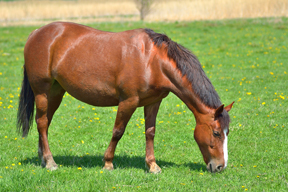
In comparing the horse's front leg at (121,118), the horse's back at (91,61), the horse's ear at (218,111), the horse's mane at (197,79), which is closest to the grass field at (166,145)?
the horse's front leg at (121,118)

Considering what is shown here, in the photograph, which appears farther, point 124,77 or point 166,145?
point 166,145

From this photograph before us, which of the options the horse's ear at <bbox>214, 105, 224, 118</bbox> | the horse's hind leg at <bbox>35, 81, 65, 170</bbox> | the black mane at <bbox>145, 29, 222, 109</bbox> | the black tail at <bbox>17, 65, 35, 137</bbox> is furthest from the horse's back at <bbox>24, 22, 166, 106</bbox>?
the horse's ear at <bbox>214, 105, 224, 118</bbox>

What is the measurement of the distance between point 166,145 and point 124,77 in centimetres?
207

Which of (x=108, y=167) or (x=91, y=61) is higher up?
(x=91, y=61)

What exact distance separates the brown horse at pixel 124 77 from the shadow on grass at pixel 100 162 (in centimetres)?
24

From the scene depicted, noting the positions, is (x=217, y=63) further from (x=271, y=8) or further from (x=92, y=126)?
(x=271, y=8)

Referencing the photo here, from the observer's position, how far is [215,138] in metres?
4.55

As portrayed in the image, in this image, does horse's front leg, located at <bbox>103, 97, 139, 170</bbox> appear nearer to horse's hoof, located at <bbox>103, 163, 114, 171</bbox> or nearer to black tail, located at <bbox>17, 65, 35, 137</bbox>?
horse's hoof, located at <bbox>103, 163, 114, 171</bbox>

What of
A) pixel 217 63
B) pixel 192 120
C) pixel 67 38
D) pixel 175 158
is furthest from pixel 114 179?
pixel 217 63

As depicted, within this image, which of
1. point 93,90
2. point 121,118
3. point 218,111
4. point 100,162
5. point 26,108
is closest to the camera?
point 218,111

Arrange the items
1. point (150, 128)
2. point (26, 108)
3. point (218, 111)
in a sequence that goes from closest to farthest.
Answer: point (218, 111) → point (150, 128) → point (26, 108)

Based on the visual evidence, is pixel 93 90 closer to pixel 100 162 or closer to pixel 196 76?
pixel 100 162

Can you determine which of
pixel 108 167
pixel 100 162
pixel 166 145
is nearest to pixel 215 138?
pixel 108 167

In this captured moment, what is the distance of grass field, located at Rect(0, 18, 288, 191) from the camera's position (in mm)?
4371
